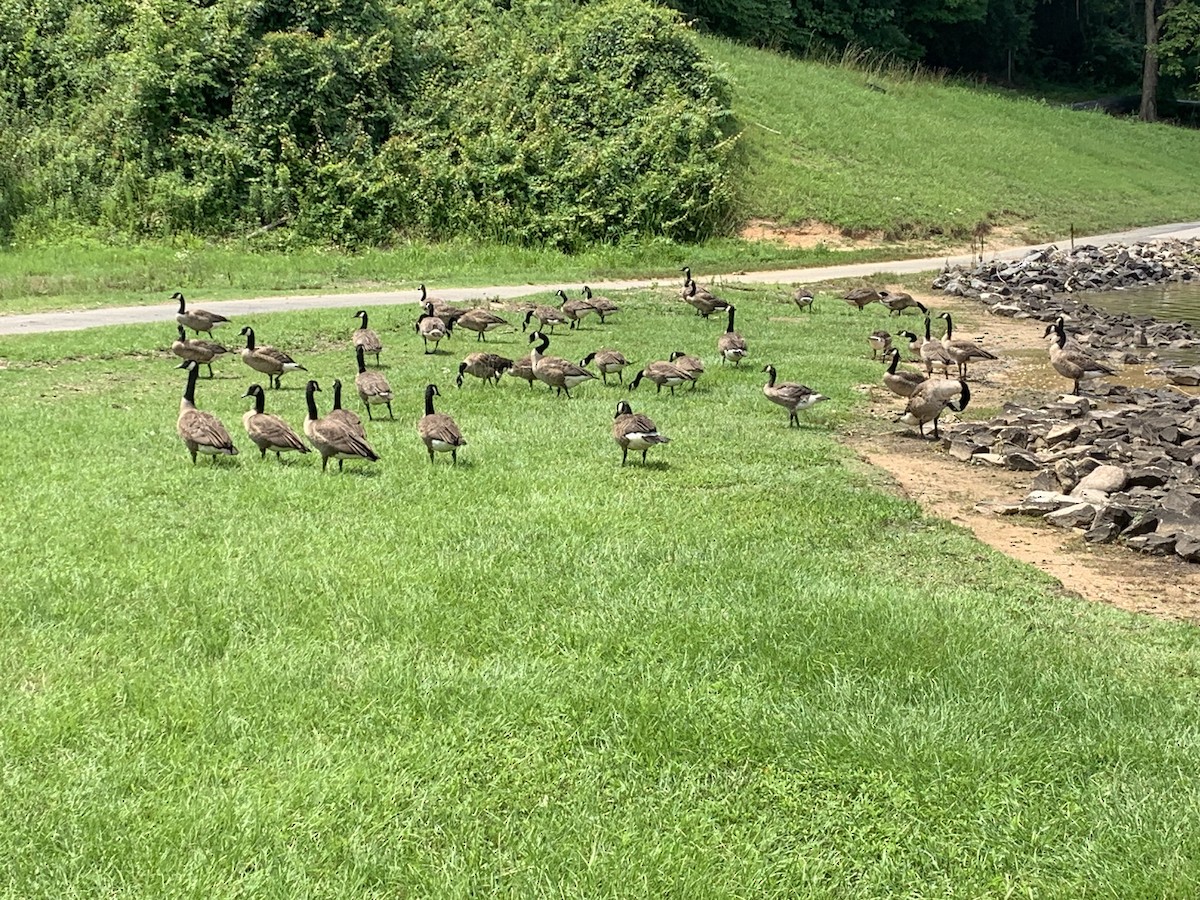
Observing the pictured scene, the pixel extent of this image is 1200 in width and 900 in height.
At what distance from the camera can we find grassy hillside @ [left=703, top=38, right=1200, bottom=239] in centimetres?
4062

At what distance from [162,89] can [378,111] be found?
6.76 metres

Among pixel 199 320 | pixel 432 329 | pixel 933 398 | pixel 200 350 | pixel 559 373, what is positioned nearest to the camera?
pixel 933 398

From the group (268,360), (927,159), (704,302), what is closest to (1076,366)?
(704,302)

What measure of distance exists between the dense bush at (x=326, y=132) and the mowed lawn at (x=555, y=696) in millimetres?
24341

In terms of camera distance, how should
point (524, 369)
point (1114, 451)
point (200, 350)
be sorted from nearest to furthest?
point (1114, 451) → point (524, 369) → point (200, 350)

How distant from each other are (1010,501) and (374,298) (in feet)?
56.9

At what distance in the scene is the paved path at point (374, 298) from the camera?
68.7ft

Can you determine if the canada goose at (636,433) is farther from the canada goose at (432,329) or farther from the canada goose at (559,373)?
the canada goose at (432,329)

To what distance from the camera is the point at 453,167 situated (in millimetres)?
34656

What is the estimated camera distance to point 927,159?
4631cm

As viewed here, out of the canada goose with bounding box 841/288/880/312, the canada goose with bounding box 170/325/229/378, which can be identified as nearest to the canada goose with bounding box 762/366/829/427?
the canada goose with bounding box 170/325/229/378

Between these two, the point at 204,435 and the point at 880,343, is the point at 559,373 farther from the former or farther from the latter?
the point at 880,343

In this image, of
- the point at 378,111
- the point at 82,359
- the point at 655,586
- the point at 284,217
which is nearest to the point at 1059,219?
the point at 378,111

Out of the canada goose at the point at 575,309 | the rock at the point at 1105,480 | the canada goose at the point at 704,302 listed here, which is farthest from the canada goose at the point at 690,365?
the canada goose at the point at 704,302
